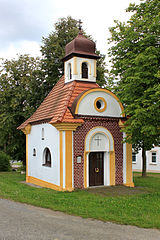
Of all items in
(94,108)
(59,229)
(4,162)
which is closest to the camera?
(59,229)

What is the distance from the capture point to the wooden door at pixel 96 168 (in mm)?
15320

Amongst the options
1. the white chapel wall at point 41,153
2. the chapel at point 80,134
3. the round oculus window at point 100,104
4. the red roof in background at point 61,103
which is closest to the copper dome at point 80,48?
the chapel at point 80,134

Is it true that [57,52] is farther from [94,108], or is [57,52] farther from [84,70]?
[94,108]

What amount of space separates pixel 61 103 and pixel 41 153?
3.52 meters

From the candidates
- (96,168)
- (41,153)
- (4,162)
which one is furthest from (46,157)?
(4,162)

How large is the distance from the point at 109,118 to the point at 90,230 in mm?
8730

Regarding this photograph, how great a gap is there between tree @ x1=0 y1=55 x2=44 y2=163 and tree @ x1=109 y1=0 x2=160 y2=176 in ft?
34.5

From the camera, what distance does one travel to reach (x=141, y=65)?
13445 mm

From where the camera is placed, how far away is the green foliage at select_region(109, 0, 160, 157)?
42.4ft

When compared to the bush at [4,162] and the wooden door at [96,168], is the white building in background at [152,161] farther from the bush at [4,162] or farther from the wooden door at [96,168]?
the wooden door at [96,168]

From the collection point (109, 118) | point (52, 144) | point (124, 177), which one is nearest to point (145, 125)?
point (109, 118)

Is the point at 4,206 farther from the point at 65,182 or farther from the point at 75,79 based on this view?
the point at 75,79

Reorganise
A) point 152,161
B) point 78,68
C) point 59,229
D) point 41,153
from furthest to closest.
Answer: point 152,161 → point 41,153 → point 78,68 → point 59,229

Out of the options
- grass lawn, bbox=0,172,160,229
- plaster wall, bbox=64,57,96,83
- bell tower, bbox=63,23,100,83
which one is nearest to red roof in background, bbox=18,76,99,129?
plaster wall, bbox=64,57,96,83
